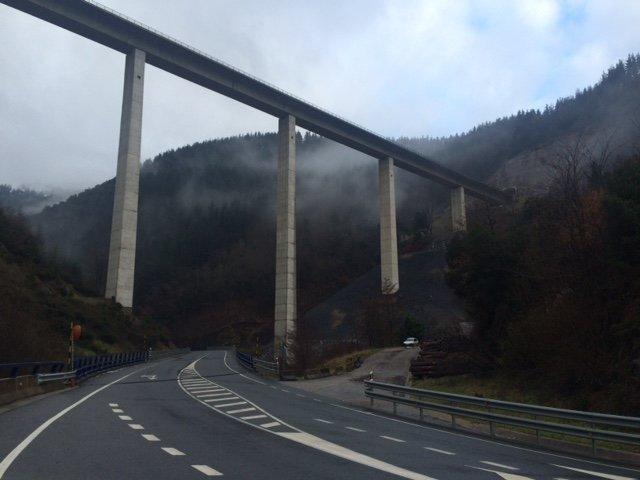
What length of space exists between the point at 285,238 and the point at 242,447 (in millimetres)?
50183

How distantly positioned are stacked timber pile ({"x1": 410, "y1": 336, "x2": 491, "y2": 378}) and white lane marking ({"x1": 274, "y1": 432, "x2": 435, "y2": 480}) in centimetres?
1799

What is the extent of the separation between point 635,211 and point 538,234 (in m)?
8.52

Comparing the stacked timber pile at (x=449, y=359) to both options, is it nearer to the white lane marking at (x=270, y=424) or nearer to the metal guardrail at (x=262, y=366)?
the metal guardrail at (x=262, y=366)

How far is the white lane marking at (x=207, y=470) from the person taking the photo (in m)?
8.01

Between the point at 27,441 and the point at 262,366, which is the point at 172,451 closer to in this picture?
the point at 27,441

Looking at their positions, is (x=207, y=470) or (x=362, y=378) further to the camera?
(x=362, y=378)

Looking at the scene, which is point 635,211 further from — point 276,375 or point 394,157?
point 394,157

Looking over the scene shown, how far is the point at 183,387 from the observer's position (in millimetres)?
26500

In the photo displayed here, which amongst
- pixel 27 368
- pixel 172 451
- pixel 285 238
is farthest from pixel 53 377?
pixel 285 238

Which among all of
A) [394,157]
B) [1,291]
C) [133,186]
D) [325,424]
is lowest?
[325,424]

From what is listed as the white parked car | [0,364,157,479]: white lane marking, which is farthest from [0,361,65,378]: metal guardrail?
the white parked car

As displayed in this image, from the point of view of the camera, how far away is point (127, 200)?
48.5 m

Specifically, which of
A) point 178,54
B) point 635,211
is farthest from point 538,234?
point 178,54

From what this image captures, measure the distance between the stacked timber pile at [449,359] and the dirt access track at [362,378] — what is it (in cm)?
120
